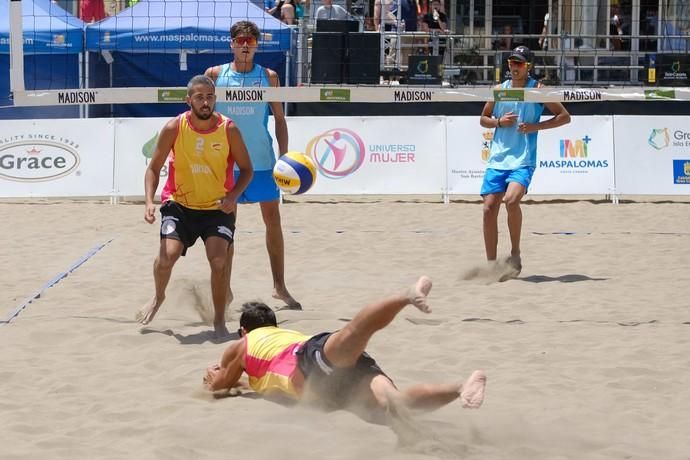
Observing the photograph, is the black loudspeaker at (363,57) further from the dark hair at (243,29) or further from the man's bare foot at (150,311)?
the man's bare foot at (150,311)

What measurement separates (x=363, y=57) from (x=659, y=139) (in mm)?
3591

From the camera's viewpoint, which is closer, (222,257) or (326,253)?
(222,257)

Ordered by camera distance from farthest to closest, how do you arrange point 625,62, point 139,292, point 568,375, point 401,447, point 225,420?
point 625,62, point 139,292, point 568,375, point 225,420, point 401,447

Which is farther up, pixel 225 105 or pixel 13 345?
pixel 225 105

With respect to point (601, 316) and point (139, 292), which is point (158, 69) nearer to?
point (139, 292)

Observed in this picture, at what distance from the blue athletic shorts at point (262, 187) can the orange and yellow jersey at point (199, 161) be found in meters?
0.68

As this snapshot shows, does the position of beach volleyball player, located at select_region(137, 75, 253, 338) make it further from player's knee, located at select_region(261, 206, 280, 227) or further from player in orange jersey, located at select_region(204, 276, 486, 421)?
player in orange jersey, located at select_region(204, 276, 486, 421)

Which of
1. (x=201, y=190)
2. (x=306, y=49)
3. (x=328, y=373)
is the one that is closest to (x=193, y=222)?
(x=201, y=190)

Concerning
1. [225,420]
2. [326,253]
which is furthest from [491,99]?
[225,420]

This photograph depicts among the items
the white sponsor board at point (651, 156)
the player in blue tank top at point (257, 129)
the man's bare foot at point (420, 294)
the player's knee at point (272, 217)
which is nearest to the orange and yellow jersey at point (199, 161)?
the player in blue tank top at point (257, 129)

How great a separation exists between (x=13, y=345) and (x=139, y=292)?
1.59 meters

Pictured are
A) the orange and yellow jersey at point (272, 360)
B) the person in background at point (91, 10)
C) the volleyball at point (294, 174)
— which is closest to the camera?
the orange and yellow jersey at point (272, 360)

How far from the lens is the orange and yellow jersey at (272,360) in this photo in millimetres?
4062

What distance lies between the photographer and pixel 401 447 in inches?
141
